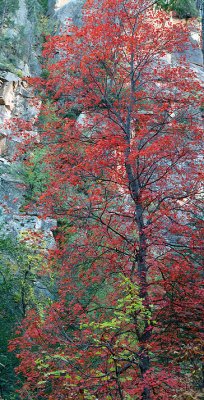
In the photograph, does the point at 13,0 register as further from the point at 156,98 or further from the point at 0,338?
the point at 0,338

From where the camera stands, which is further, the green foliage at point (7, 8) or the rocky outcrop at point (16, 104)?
the green foliage at point (7, 8)

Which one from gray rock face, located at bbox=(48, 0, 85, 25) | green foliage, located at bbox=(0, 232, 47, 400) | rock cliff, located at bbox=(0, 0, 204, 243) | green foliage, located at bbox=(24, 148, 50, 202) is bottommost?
green foliage, located at bbox=(0, 232, 47, 400)

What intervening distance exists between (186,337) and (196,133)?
464 cm

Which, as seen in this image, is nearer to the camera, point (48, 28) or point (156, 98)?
point (156, 98)

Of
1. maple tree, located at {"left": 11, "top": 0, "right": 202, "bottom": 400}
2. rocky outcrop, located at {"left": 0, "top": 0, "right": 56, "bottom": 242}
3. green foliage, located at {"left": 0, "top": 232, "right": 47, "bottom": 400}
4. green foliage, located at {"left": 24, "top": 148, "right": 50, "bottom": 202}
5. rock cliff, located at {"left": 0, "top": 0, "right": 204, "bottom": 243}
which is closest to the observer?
maple tree, located at {"left": 11, "top": 0, "right": 202, "bottom": 400}

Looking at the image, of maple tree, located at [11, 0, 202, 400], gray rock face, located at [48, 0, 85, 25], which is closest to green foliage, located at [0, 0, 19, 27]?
gray rock face, located at [48, 0, 85, 25]

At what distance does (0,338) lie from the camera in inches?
418

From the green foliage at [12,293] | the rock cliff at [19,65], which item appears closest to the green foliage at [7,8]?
the rock cliff at [19,65]

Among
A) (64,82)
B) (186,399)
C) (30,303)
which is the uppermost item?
(64,82)

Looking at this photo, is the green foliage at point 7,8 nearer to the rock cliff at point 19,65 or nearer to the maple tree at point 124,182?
the rock cliff at point 19,65

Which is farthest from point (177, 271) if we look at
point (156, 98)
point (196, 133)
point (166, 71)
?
point (166, 71)

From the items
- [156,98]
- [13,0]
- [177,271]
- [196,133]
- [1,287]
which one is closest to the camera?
[177,271]

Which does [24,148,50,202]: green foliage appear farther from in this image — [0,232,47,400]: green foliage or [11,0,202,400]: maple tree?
[11,0,202,400]: maple tree

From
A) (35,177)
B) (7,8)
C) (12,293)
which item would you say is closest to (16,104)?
(35,177)
